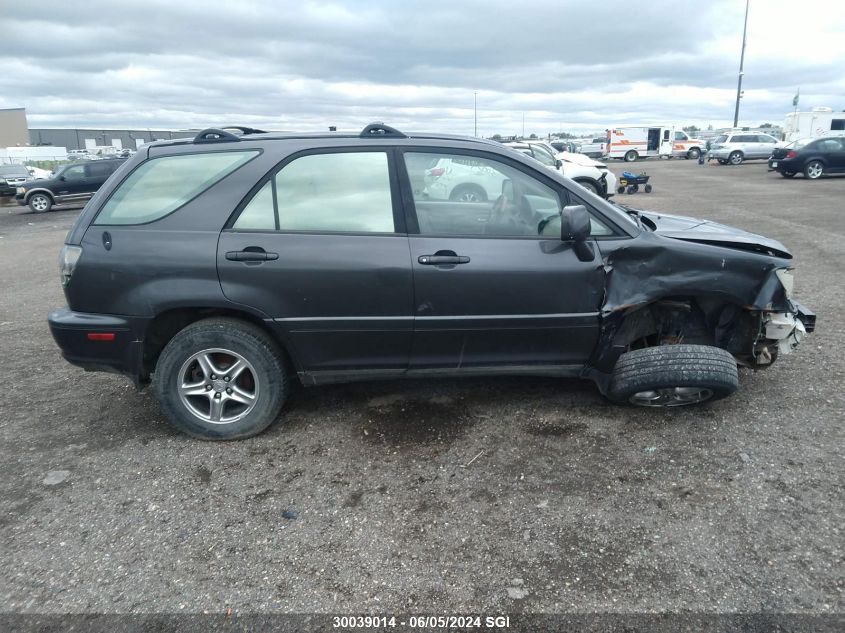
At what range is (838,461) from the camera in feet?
10.5

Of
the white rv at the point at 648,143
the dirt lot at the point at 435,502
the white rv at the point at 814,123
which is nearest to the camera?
the dirt lot at the point at 435,502

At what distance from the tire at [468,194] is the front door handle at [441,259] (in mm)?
443

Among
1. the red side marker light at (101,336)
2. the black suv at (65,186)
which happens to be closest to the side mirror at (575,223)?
the red side marker light at (101,336)

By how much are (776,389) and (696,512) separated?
1.77 m

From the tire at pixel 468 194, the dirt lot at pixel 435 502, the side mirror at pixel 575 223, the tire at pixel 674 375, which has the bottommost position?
the dirt lot at pixel 435 502

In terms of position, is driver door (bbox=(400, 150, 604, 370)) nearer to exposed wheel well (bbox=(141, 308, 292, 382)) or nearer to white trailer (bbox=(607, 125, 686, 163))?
exposed wheel well (bbox=(141, 308, 292, 382))

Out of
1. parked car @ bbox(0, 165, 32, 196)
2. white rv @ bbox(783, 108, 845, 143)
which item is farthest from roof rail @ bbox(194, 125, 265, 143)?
white rv @ bbox(783, 108, 845, 143)

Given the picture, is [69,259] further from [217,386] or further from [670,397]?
[670,397]

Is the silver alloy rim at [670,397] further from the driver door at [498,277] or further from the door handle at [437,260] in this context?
the door handle at [437,260]

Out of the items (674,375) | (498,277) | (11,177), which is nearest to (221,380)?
(498,277)

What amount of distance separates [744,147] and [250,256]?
38.0 meters

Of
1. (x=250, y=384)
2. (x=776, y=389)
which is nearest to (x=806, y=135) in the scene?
(x=776, y=389)

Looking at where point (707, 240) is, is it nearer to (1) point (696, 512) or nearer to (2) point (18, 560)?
(1) point (696, 512)

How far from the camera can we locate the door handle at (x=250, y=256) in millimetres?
Answer: 3342
